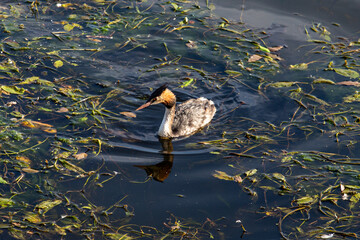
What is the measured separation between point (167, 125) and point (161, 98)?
0.57 meters

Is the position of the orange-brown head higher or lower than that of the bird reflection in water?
higher

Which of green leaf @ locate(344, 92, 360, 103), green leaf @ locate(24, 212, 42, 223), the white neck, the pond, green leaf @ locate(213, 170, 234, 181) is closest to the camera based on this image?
green leaf @ locate(24, 212, 42, 223)

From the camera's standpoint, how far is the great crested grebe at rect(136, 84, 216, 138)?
9.50 metres

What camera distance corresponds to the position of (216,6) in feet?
45.6

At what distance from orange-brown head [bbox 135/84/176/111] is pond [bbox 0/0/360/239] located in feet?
2.02

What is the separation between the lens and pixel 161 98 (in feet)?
31.0

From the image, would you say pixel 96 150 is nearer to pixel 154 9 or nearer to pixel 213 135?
pixel 213 135

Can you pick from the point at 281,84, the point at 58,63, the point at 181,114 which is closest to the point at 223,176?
the point at 181,114

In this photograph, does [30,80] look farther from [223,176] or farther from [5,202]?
[223,176]

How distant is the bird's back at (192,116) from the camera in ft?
32.7

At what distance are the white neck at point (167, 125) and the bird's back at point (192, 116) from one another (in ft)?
0.54

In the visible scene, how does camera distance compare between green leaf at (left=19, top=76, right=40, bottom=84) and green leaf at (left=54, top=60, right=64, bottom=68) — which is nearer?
green leaf at (left=19, top=76, right=40, bottom=84)

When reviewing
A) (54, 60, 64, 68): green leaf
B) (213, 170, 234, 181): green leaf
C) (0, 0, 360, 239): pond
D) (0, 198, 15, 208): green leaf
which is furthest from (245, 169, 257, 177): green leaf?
(54, 60, 64, 68): green leaf

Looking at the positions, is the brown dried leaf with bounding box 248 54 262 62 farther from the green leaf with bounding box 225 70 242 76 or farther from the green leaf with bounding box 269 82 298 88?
the green leaf with bounding box 269 82 298 88
